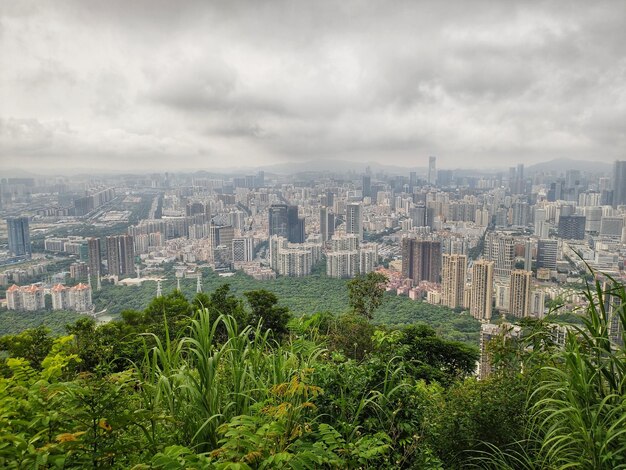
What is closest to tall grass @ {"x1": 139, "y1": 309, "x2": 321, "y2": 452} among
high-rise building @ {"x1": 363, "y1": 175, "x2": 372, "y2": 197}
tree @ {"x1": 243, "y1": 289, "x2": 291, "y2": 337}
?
tree @ {"x1": 243, "y1": 289, "x2": 291, "y2": 337}

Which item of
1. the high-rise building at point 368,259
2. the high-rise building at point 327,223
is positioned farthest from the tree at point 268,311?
the high-rise building at point 327,223

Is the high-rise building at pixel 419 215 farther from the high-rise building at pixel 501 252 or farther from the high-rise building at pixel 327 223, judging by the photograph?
the high-rise building at pixel 501 252

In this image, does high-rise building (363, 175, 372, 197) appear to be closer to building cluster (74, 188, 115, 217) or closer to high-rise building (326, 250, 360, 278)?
high-rise building (326, 250, 360, 278)

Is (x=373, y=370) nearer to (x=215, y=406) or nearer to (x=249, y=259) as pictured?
(x=215, y=406)

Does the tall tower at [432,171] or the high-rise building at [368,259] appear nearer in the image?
the high-rise building at [368,259]

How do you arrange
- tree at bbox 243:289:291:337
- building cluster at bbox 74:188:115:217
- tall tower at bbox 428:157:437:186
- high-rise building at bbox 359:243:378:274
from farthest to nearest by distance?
tall tower at bbox 428:157:437:186 → building cluster at bbox 74:188:115:217 → high-rise building at bbox 359:243:378:274 → tree at bbox 243:289:291:337

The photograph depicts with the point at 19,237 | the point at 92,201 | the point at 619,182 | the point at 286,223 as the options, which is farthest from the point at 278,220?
the point at 619,182

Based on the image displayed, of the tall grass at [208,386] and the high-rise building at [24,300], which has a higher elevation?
the tall grass at [208,386]
